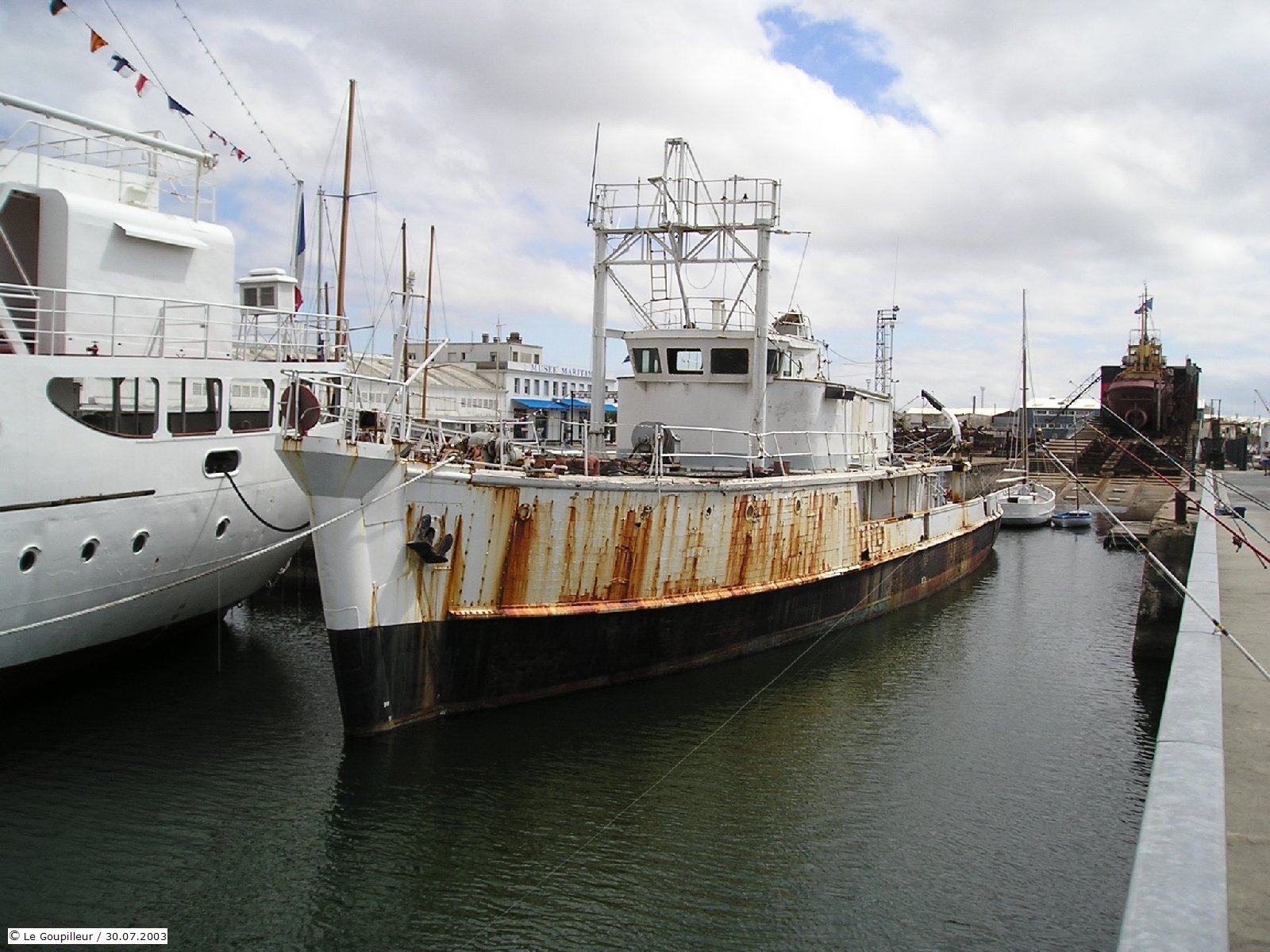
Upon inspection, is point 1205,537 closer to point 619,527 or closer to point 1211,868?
point 619,527

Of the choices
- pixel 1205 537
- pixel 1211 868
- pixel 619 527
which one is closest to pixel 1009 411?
pixel 1205 537

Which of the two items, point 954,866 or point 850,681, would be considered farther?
point 850,681

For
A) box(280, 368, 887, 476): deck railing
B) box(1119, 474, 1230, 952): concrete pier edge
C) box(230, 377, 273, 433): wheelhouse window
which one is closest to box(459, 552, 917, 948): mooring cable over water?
box(280, 368, 887, 476): deck railing

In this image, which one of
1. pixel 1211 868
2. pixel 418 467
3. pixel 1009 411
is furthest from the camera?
pixel 1009 411

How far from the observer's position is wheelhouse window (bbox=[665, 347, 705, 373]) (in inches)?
728

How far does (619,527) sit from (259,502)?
21.4ft

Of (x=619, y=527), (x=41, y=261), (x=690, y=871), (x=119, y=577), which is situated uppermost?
(x=41, y=261)

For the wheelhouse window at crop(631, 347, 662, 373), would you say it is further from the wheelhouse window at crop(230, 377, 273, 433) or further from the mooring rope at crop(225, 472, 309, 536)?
the mooring rope at crop(225, 472, 309, 536)

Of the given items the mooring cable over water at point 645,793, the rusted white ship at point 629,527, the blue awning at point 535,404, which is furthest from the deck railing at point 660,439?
the blue awning at point 535,404

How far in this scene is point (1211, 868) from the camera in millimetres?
4418

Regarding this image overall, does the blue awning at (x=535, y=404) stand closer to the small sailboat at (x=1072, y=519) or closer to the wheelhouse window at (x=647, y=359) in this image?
the small sailboat at (x=1072, y=519)

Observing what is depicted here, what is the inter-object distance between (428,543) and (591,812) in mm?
3946

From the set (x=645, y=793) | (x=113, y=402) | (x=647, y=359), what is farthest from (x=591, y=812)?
(x=647, y=359)

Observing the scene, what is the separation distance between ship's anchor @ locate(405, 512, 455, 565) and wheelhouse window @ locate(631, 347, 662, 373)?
25.2 ft
